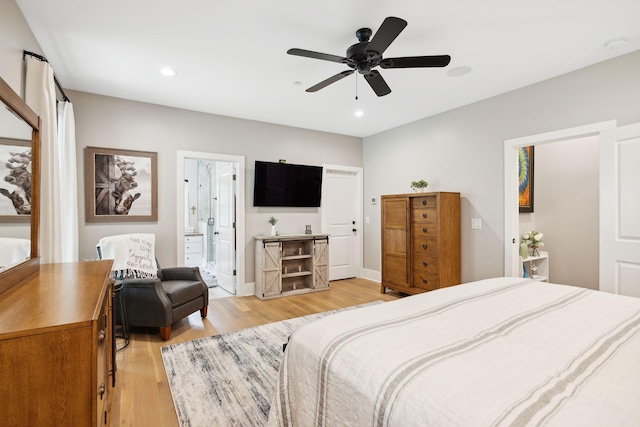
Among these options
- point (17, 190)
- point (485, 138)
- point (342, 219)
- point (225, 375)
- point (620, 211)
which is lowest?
point (225, 375)

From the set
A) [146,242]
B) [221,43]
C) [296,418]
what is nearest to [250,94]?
[221,43]

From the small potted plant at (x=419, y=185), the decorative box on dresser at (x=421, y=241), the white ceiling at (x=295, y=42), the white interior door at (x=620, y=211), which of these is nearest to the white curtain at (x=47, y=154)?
the white ceiling at (x=295, y=42)

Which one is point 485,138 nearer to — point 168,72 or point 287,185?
point 287,185

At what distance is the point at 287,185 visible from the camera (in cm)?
494

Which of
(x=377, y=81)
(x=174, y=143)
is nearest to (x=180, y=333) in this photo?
(x=174, y=143)

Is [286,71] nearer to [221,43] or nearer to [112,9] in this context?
[221,43]

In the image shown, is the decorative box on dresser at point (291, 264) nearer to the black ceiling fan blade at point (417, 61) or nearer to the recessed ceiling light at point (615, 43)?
the black ceiling fan blade at point (417, 61)

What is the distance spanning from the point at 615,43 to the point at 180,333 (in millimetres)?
4759

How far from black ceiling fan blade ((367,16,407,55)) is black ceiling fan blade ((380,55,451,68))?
11 cm

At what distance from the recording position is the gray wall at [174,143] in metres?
3.66

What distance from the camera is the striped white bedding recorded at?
0.86 metres

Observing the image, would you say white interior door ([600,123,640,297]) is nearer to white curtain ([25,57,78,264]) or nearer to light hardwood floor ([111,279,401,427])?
light hardwood floor ([111,279,401,427])

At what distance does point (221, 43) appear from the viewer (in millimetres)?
2605

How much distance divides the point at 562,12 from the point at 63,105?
443 cm
